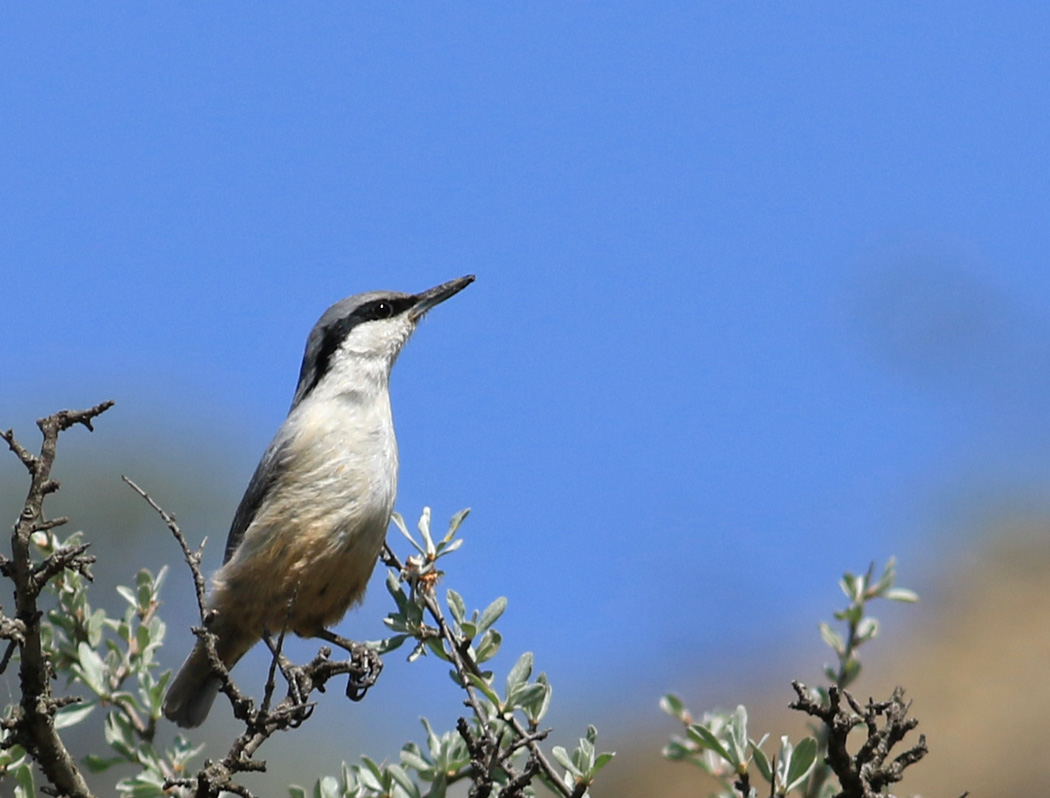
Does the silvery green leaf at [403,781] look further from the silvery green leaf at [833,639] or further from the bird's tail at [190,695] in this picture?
the bird's tail at [190,695]

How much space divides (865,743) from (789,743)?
41cm

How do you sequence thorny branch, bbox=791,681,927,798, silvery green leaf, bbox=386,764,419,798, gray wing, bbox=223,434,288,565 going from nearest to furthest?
thorny branch, bbox=791,681,927,798 < silvery green leaf, bbox=386,764,419,798 < gray wing, bbox=223,434,288,565

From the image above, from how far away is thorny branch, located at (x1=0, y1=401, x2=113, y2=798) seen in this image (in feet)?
9.48

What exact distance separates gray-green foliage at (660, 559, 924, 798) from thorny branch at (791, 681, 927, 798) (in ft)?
0.10

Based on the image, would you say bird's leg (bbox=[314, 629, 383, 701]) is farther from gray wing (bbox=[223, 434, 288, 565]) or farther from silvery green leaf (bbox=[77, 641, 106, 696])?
Answer: silvery green leaf (bbox=[77, 641, 106, 696])

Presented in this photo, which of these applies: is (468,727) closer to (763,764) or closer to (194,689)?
(763,764)

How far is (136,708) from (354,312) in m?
2.07

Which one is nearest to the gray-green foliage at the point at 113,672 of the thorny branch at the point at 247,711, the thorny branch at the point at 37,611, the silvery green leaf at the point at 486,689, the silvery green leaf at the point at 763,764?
the thorny branch at the point at 37,611

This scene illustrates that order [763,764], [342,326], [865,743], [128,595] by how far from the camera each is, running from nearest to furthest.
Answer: [865,743], [763,764], [128,595], [342,326]

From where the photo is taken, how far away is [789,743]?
3.15 meters

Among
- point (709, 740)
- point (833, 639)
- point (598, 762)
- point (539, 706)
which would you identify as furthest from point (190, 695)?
point (833, 639)

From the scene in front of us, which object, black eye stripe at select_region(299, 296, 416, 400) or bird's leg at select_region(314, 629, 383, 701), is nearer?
bird's leg at select_region(314, 629, 383, 701)

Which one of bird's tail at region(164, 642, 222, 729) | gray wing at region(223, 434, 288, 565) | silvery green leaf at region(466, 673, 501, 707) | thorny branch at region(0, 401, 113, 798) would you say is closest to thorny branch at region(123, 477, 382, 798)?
thorny branch at region(0, 401, 113, 798)

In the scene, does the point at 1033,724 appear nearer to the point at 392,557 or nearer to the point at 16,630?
the point at 392,557
